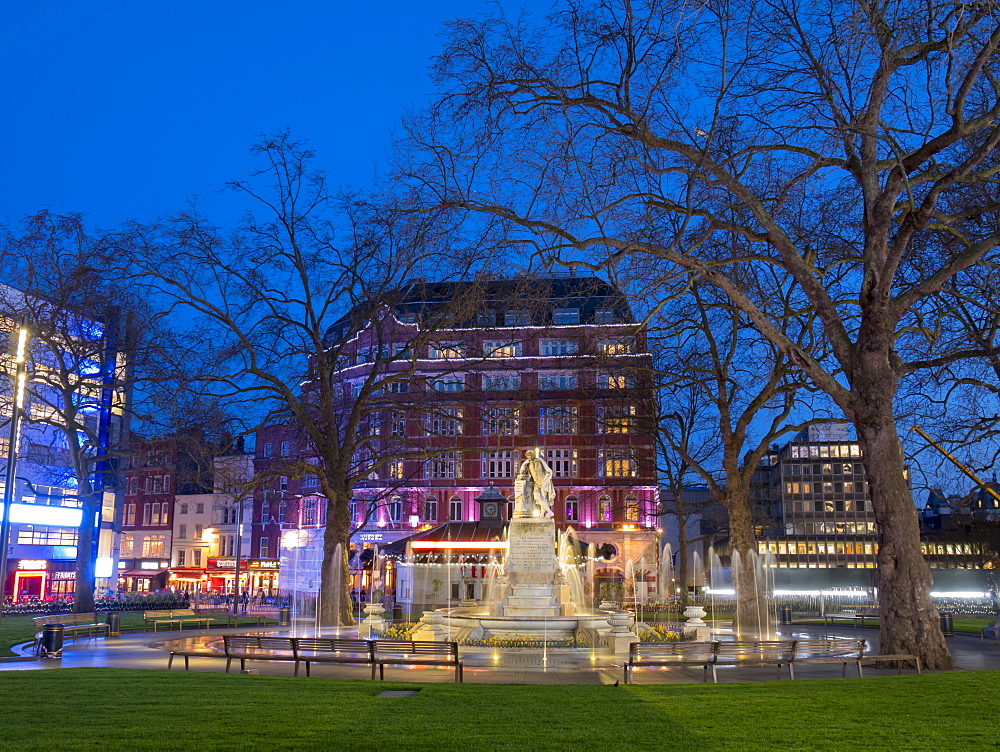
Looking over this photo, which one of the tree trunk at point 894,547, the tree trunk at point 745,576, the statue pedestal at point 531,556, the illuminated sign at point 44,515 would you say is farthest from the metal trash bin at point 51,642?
the illuminated sign at point 44,515

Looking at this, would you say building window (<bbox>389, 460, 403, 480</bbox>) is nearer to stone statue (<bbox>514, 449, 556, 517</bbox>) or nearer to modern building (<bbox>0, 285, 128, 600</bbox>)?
modern building (<bbox>0, 285, 128, 600</bbox>)

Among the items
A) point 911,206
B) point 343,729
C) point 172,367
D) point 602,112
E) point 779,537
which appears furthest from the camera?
point 779,537

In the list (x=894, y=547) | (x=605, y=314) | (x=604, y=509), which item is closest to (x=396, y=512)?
(x=604, y=509)

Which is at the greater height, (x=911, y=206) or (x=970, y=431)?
(x=911, y=206)

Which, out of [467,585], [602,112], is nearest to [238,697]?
[602,112]

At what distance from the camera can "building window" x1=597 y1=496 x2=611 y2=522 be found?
67500 millimetres

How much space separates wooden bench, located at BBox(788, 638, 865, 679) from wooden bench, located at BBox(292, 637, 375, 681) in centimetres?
763

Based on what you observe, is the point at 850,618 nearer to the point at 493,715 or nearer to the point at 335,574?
the point at 335,574

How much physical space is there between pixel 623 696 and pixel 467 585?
3687cm

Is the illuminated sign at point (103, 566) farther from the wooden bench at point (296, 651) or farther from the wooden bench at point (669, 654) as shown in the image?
the wooden bench at point (669, 654)

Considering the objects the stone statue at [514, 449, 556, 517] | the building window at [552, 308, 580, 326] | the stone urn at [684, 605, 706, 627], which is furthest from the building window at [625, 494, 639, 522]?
the stone statue at [514, 449, 556, 517]

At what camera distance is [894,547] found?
16.6 m

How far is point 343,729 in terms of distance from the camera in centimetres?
976

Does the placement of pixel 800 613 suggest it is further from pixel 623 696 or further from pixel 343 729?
pixel 343 729
